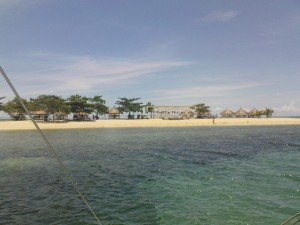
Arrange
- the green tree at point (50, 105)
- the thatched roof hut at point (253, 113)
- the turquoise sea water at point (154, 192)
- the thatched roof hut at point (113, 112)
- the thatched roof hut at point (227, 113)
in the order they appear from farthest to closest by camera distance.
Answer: the thatched roof hut at point (253, 113)
the thatched roof hut at point (227, 113)
the thatched roof hut at point (113, 112)
the green tree at point (50, 105)
the turquoise sea water at point (154, 192)

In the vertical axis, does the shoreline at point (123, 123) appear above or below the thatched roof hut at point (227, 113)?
below

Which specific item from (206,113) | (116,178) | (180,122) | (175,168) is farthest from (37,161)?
(206,113)

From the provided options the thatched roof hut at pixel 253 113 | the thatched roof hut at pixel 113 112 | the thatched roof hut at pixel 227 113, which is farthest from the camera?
the thatched roof hut at pixel 253 113

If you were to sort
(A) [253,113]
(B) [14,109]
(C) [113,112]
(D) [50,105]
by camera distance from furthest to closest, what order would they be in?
(A) [253,113] → (C) [113,112] → (B) [14,109] → (D) [50,105]

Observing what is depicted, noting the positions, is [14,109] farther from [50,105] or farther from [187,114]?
[187,114]

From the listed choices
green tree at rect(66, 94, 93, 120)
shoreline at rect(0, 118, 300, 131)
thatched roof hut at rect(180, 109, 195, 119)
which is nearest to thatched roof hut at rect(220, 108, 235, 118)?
thatched roof hut at rect(180, 109, 195, 119)

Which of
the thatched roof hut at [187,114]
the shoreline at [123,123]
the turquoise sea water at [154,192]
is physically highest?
the thatched roof hut at [187,114]

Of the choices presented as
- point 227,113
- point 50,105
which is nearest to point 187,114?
point 227,113

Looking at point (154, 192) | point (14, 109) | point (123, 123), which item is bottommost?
point (154, 192)

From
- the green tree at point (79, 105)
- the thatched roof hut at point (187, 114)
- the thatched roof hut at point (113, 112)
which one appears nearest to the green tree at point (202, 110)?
the thatched roof hut at point (187, 114)

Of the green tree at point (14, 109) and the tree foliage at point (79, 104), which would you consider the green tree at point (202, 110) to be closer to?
the tree foliage at point (79, 104)

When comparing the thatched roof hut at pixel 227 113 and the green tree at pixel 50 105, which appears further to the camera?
the thatched roof hut at pixel 227 113

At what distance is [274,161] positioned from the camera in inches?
978

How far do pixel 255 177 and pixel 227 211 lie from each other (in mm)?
7334
